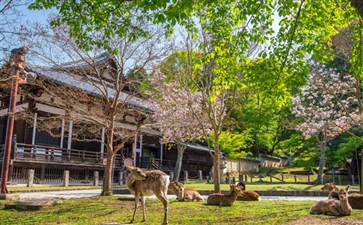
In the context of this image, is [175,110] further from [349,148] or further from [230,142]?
[349,148]

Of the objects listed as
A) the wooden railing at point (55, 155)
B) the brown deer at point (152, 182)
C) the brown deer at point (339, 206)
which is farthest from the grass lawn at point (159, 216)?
the wooden railing at point (55, 155)

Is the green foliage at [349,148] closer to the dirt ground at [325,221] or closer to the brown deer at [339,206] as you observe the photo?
the brown deer at [339,206]

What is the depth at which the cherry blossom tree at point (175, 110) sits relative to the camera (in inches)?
915

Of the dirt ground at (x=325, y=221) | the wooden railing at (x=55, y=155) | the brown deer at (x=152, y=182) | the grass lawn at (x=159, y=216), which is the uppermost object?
the wooden railing at (x=55, y=155)

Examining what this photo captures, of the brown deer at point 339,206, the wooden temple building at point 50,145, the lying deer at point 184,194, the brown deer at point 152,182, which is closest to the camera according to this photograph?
the brown deer at point 152,182

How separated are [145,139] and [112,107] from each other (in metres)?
19.7

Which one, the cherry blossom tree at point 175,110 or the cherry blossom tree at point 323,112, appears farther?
the cherry blossom tree at point 323,112

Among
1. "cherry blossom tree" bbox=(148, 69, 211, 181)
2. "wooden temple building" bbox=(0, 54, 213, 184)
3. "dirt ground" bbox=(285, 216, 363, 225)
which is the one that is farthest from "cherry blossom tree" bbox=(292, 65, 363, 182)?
"dirt ground" bbox=(285, 216, 363, 225)

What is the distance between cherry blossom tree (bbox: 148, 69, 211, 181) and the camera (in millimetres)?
23234

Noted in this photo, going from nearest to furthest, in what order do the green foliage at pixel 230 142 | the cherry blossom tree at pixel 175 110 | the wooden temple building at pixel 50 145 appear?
1. the wooden temple building at pixel 50 145
2. the cherry blossom tree at pixel 175 110
3. the green foliage at pixel 230 142

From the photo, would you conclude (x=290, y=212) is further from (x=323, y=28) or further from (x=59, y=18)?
(x=59, y=18)

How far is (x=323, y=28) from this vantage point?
8.00 m

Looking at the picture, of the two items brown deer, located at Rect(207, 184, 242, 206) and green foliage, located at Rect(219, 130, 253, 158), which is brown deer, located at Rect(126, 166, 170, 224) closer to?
brown deer, located at Rect(207, 184, 242, 206)

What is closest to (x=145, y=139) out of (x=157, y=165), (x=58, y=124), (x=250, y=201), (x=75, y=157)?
(x=157, y=165)
